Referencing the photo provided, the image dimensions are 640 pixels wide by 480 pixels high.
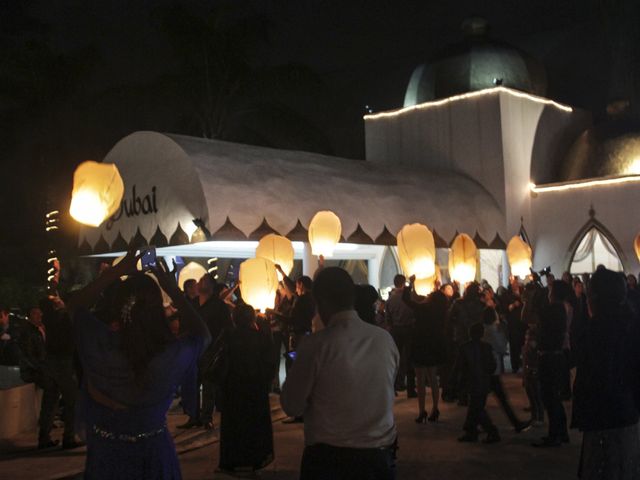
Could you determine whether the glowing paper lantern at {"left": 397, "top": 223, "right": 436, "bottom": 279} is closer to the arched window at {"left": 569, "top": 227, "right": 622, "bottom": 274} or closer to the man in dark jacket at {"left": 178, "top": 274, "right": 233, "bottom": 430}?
the man in dark jacket at {"left": 178, "top": 274, "right": 233, "bottom": 430}

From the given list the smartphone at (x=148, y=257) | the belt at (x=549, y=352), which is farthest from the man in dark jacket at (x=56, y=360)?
the smartphone at (x=148, y=257)

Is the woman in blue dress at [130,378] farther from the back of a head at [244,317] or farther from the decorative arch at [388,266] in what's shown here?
the decorative arch at [388,266]

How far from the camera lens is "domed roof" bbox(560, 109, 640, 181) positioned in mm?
22562

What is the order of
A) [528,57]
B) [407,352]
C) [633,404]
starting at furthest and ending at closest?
[528,57] < [407,352] < [633,404]

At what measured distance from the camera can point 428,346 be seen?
10.4 meters

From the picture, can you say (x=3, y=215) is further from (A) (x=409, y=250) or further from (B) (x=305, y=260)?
(A) (x=409, y=250)

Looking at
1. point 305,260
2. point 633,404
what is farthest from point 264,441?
point 305,260

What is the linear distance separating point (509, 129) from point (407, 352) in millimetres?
12289

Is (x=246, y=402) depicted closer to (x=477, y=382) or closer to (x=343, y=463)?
(x=477, y=382)

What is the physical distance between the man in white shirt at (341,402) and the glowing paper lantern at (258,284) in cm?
694

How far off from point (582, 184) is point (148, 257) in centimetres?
2041

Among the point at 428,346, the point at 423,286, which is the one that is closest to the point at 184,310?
the point at 428,346

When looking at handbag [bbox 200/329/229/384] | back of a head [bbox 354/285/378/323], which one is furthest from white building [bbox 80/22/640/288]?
back of a head [bbox 354/285/378/323]

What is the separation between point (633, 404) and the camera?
494cm
